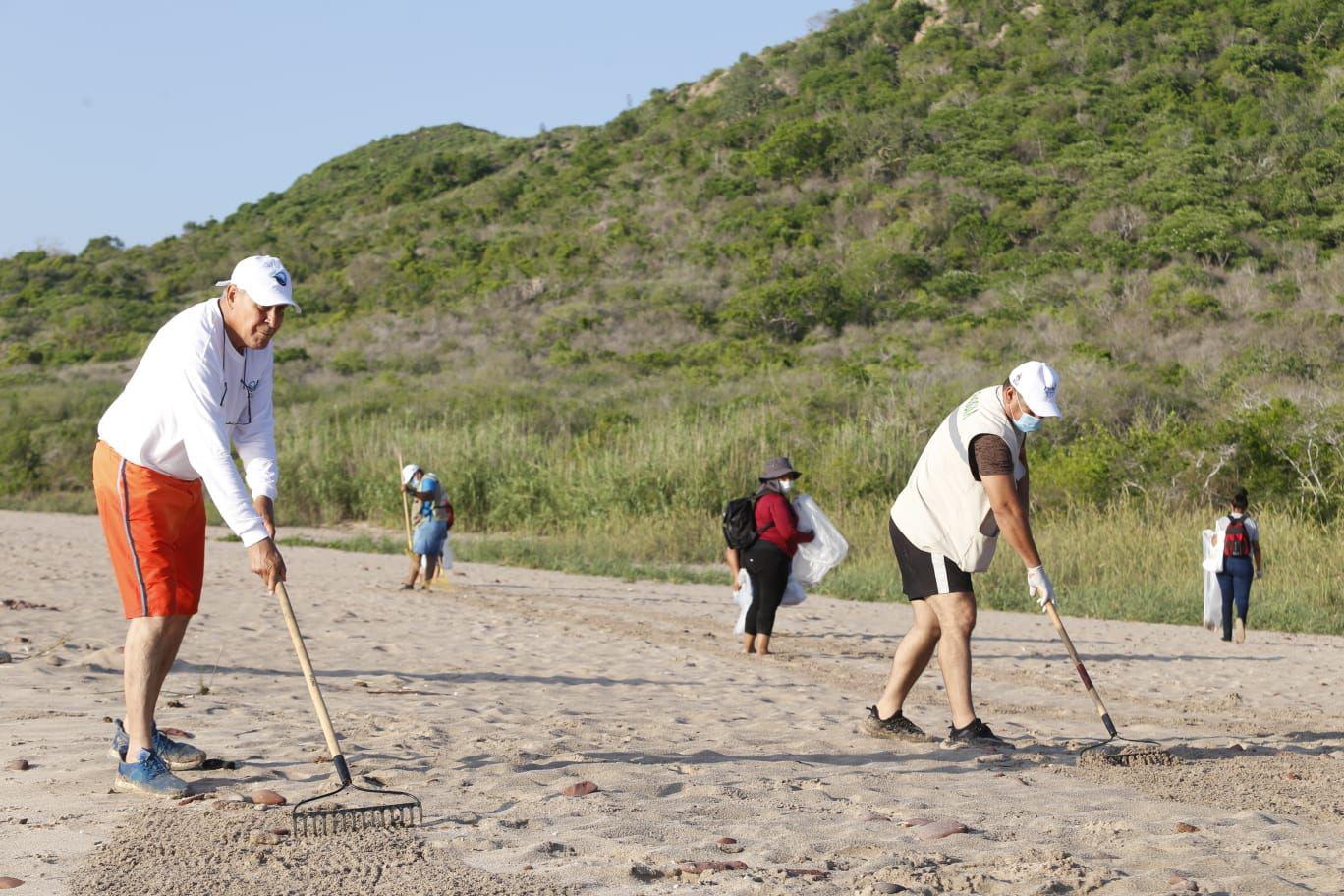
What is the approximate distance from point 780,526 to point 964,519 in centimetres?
456

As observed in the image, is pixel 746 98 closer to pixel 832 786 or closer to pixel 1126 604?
pixel 1126 604

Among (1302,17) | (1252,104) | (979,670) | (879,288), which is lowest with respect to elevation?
(979,670)

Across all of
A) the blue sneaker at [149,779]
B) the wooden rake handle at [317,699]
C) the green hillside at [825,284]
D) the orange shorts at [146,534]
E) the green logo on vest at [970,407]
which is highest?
the green hillside at [825,284]

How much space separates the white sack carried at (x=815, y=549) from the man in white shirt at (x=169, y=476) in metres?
6.40

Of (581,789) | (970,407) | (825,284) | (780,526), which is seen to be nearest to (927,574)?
(970,407)

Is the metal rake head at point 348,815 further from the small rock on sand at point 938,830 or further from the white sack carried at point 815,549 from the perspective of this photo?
the white sack carried at point 815,549

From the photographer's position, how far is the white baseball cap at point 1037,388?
6.29 m

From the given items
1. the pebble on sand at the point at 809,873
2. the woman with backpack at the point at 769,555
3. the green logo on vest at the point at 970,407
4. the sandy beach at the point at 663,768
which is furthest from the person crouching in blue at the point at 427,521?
the pebble on sand at the point at 809,873

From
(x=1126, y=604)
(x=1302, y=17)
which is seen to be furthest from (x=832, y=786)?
(x=1302, y=17)

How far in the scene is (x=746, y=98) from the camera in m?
73.7

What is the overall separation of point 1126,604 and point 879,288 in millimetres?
36163

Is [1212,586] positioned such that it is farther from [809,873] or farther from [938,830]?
[809,873]

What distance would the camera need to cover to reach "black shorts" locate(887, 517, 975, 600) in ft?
21.4

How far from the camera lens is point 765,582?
10.8m
